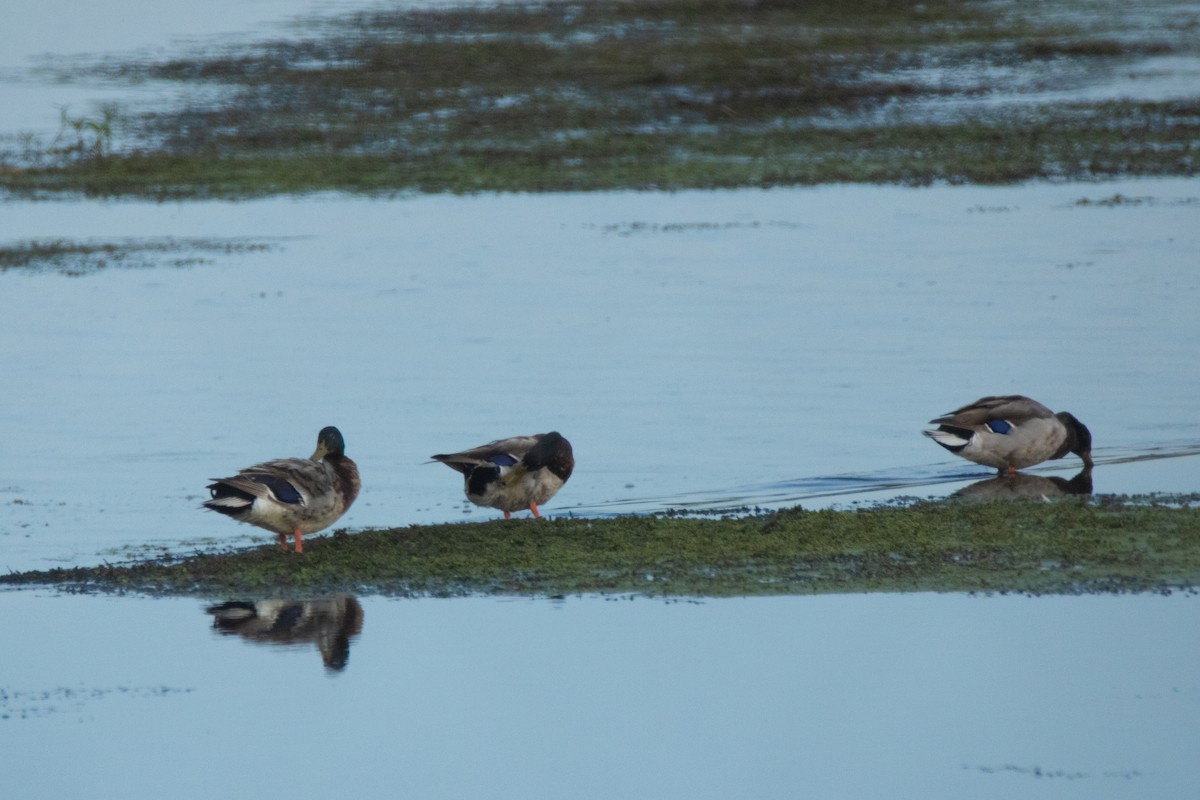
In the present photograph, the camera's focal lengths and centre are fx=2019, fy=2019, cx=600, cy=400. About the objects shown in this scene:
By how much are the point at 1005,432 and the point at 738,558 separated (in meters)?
3.13

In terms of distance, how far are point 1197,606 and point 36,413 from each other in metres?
9.57

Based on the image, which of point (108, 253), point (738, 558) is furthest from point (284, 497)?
point (108, 253)

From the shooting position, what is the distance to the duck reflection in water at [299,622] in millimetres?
8266

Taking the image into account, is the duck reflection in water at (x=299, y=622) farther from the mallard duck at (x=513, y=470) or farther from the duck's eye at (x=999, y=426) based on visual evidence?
the duck's eye at (x=999, y=426)

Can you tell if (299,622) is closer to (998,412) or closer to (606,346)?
(998,412)

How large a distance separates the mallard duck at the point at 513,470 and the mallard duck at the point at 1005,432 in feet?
8.27

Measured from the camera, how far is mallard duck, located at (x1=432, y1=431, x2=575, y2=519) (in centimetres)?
1061

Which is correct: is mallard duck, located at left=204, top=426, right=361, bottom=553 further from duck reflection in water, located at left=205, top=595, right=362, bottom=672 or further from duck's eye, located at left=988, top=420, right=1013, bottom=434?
duck's eye, located at left=988, top=420, right=1013, bottom=434

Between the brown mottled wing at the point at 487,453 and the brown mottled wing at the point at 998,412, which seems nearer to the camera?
Result: the brown mottled wing at the point at 487,453

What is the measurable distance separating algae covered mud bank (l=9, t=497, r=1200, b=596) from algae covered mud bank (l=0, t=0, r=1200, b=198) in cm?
1662

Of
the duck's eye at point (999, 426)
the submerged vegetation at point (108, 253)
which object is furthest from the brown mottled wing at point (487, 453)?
the submerged vegetation at point (108, 253)

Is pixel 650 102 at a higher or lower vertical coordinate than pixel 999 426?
higher

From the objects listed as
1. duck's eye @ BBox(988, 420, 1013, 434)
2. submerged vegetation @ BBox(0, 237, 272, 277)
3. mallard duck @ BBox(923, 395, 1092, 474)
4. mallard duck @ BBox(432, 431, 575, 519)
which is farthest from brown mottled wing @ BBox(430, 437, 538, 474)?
submerged vegetation @ BBox(0, 237, 272, 277)

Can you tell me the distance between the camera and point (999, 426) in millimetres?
11883
